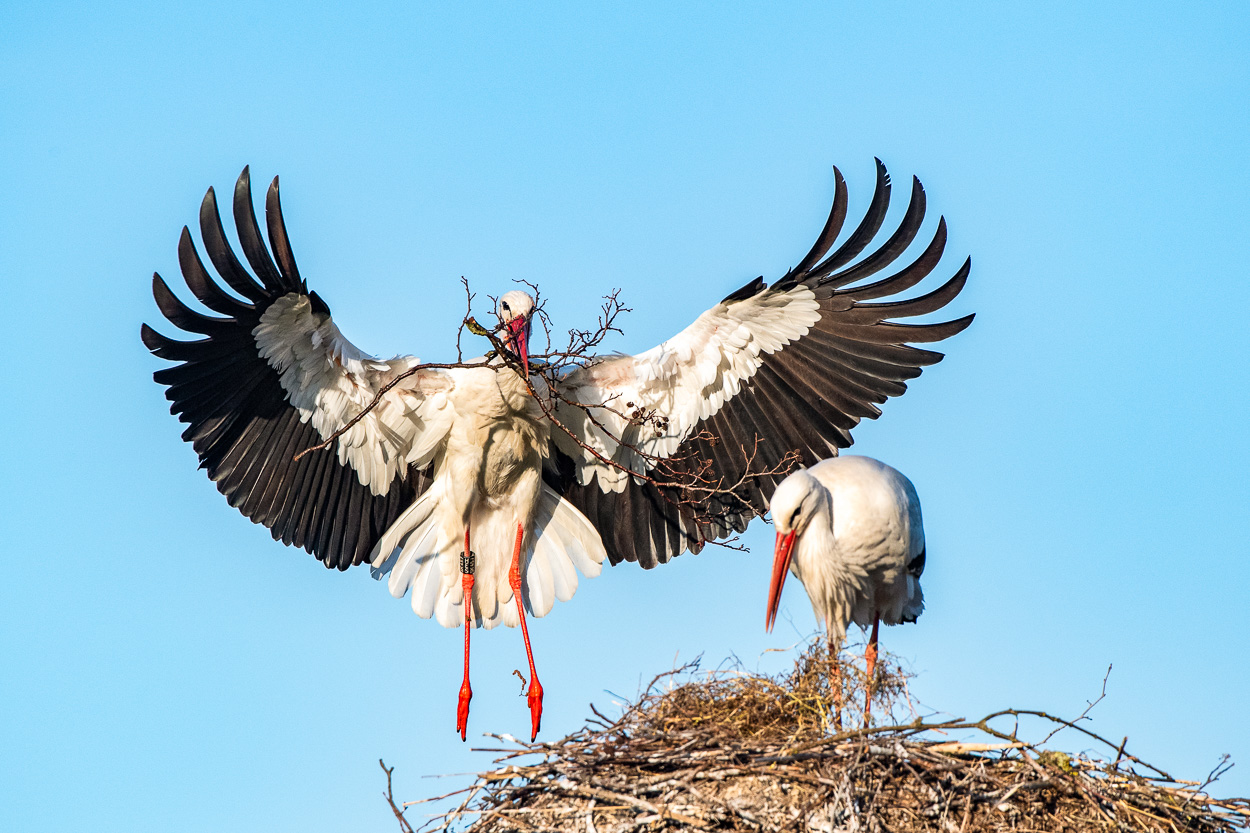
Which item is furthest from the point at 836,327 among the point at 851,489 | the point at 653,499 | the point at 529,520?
the point at 529,520

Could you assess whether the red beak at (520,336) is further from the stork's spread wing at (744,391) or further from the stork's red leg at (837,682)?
the stork's red leg at (837,682)

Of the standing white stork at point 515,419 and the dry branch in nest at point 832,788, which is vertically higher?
the standing white stork at point 515,419

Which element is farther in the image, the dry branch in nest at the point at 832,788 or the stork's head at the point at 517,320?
the stork's head at the point at 517,320

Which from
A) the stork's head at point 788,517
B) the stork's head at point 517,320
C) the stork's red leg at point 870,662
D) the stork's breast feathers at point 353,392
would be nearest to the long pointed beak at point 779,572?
the stork's head at point 788,517

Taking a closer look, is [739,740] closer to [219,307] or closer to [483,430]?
[483,430]

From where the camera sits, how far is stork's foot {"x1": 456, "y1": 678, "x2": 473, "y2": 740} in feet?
21.2

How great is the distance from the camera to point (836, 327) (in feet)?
19.8

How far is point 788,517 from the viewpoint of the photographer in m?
5.45

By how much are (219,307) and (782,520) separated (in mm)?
2401

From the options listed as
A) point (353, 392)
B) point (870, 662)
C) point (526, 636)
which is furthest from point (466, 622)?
point (870, 662)

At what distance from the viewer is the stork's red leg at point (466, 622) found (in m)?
6.46

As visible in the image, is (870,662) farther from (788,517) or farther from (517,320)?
(517,320)

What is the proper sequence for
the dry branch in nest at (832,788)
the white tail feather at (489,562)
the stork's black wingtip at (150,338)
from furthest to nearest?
the white tail feather at (489,562) < the stork's black wingtip at (150,338) < the dry branch in nest at (832,788)

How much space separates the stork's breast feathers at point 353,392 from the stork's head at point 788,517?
1701 mm
